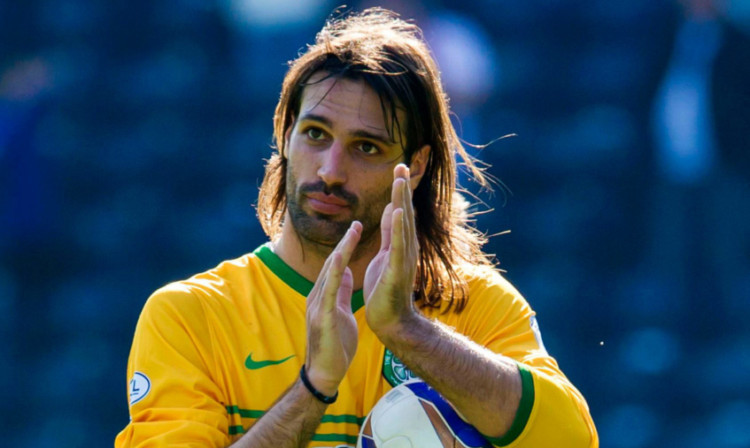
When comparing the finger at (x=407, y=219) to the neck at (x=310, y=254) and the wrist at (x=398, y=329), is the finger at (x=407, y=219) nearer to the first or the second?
the wrist at (x=398, y=329)

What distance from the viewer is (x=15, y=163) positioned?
6.71 meters

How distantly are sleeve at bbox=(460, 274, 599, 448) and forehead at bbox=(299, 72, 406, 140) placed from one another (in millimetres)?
632

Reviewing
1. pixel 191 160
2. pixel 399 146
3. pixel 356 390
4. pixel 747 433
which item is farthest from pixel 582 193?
pixel 356 390

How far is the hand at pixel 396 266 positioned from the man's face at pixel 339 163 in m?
0.50

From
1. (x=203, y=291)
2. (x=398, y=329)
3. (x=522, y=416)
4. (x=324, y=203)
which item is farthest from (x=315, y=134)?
(x=522, y=416)

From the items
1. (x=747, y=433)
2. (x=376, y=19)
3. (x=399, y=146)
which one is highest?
(x=376, y=19)

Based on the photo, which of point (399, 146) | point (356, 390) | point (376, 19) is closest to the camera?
point (356, 390)

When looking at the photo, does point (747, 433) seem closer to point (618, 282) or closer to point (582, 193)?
point (618, 282)

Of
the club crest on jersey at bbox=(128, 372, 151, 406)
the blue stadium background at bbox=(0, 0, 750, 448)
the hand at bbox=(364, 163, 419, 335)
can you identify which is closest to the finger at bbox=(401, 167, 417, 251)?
the hand at bbox=(364, 163, 419, 335)

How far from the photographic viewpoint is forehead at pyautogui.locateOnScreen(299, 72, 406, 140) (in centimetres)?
331

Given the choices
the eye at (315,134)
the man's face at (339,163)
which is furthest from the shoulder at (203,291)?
the eye at (315,134)

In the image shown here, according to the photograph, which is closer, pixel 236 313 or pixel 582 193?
pixel 236 313

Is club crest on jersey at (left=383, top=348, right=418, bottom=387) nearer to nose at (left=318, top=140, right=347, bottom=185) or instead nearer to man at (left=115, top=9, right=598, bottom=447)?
man at (left=115, top=9, right=598, bottom=447)

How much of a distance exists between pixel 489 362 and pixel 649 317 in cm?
366
